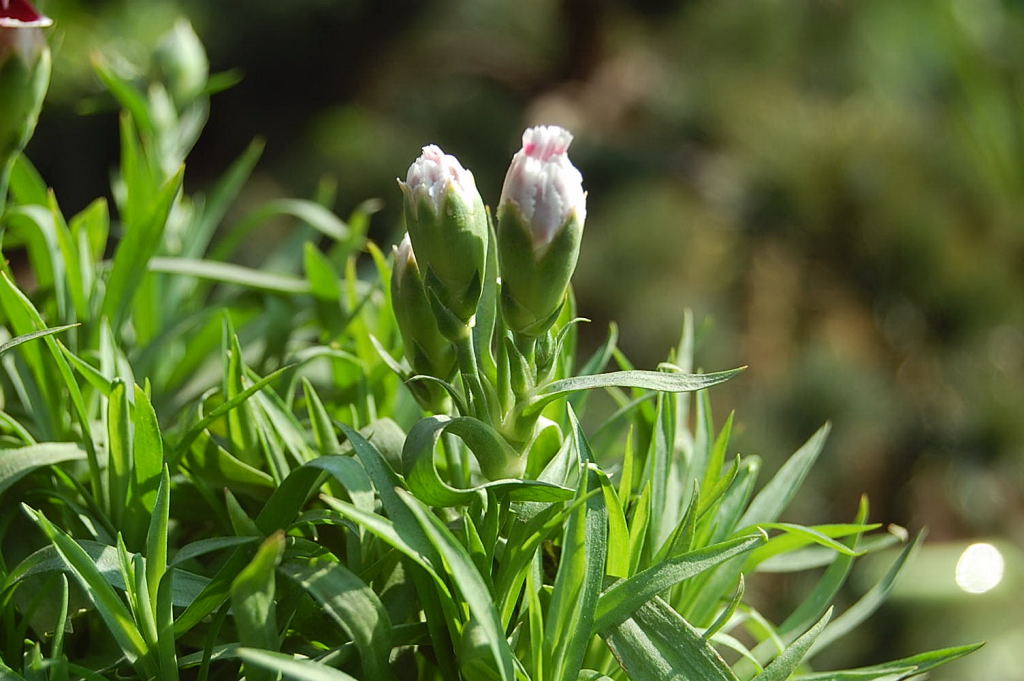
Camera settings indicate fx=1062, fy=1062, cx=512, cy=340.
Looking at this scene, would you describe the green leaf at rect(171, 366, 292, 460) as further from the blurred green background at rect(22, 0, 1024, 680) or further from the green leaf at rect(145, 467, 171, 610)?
the blurred green background at rect(22, 0, 1024, 680)

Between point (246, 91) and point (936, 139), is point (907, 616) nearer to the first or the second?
point (936, 139)

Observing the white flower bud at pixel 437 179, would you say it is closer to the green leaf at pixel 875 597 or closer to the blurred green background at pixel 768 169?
the green leaf at pixel 875 597

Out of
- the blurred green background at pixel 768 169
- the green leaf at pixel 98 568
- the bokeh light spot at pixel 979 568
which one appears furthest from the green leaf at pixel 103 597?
the bokeh light spot at pixel 979 568

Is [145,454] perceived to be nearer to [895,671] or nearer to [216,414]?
[216,414]

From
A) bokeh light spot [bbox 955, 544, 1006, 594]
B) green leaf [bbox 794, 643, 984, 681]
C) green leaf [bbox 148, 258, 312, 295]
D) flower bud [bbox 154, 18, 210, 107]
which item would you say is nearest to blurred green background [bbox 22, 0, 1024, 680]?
bokeh light spot [bbox 955, 544, 1006, 594]

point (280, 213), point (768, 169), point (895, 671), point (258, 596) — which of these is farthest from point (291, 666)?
point (768, 169)

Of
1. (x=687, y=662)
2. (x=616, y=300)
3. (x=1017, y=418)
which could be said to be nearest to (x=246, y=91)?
(x=616, y=300)
